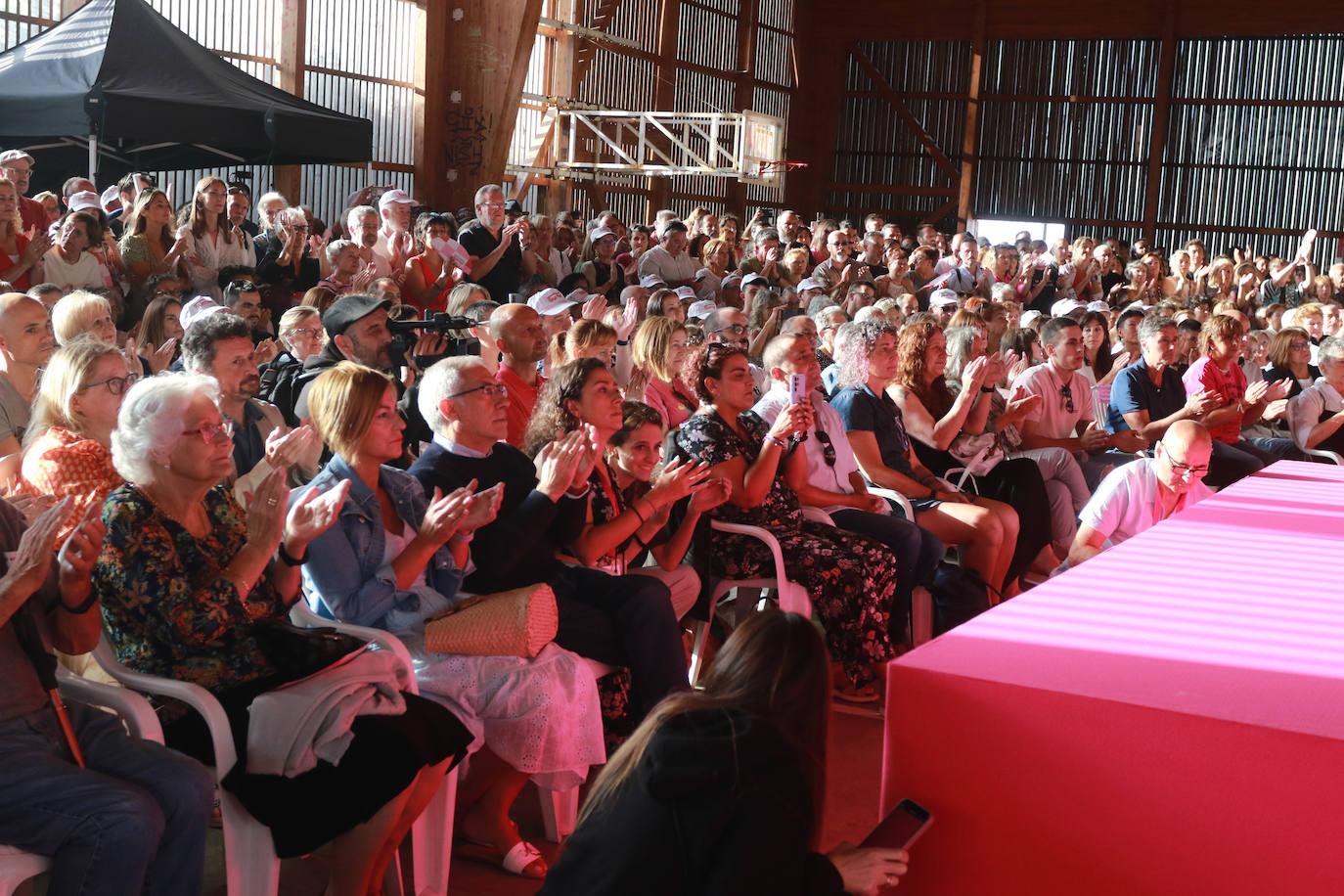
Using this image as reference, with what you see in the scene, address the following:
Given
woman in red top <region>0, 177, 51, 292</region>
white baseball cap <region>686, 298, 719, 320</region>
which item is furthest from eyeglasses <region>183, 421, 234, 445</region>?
white baseball cap <region>686, 298, 719, 320</region>

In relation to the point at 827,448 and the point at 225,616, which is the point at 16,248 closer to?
the point at 827,448

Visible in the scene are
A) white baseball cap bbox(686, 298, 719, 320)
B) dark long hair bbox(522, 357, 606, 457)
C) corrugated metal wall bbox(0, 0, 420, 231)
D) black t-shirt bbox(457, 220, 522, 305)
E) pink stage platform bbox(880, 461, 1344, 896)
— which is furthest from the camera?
corrugated metal wall bbox(0, 0, 420, 231)

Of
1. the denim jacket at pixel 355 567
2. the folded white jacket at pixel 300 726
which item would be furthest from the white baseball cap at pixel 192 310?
the folded white jacket at pixel 300 726

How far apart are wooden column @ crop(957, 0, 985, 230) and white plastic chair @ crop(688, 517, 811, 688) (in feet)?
49.2

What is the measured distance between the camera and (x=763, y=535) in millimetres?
4039

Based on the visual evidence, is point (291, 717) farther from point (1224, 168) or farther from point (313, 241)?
point (1224, 168)

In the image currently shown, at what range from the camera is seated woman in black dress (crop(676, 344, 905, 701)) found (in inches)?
162

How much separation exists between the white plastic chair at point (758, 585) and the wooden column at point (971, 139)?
15008 mm

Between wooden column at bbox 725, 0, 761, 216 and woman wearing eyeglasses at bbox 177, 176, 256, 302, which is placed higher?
wooden column at bbox 725, 0, 761, 216

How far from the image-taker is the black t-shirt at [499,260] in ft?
27.4

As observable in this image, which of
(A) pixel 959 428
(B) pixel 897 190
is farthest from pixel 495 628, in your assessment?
(B) pixel 897 190

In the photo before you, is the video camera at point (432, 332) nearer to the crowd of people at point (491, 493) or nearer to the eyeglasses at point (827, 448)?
the crowd of people at point (491, 493)

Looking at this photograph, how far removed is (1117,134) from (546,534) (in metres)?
16.7

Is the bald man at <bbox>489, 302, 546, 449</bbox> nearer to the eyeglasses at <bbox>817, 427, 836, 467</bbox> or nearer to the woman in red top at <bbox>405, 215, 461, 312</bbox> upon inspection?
the eyeglasses at <bbox>817, 427, 836, 467</bbox>
